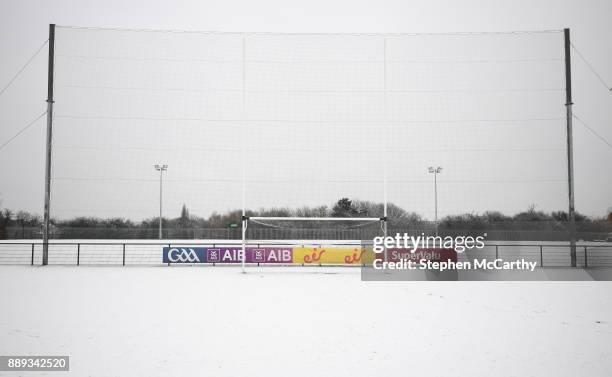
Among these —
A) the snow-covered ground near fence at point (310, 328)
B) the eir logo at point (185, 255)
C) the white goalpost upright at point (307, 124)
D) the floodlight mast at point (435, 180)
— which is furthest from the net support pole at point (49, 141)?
the floodlight mast at point (435, 180)

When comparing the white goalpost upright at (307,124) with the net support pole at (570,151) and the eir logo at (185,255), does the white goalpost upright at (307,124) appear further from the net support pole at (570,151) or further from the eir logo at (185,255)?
the eir logo at (185,255)

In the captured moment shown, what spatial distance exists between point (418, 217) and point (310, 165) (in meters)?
3.84

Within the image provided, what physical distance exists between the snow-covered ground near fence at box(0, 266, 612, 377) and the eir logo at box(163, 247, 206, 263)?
15.3ft

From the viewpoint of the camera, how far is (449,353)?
4988 mm

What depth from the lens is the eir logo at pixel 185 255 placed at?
51.2 feet

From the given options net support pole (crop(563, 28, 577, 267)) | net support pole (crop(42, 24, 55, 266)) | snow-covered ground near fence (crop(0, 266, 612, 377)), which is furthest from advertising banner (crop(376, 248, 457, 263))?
net support pole (crop(42, 24, 55, 266))

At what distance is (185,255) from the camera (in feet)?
51.6

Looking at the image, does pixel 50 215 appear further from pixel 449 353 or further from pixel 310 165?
pixel 449 353

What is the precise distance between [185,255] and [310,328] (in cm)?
1052

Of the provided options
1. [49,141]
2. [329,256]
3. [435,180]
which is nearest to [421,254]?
[435,180]

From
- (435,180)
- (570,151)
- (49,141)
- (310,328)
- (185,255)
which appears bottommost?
(310,328)

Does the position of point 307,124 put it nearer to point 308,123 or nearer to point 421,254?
point 308,123

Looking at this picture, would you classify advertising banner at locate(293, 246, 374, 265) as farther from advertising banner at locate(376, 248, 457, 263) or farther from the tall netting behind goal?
the tall netting behind goal

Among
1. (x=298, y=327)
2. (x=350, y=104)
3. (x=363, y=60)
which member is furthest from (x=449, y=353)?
(x=363, y=60)
